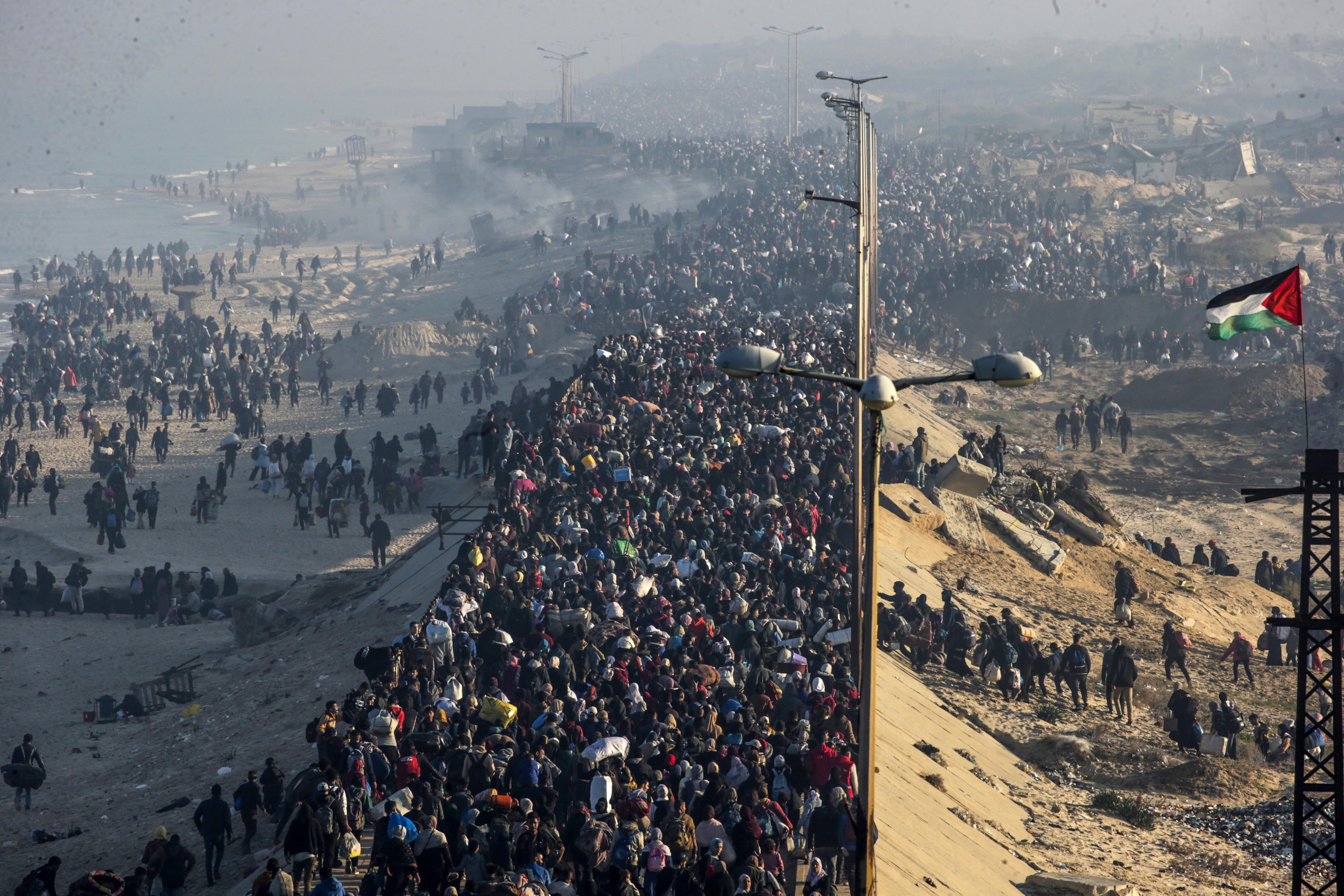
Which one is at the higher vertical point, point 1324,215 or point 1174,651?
point 1324,215

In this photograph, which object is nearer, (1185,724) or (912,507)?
(1185,724)

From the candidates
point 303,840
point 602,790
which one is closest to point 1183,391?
point 602,790

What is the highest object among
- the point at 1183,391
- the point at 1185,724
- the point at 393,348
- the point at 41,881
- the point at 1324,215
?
the point at 1324,215

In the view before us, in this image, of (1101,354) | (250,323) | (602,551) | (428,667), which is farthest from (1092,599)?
(250,323)

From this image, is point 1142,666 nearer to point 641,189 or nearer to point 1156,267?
point 1156,267

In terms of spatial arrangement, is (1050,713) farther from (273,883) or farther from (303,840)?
(273,883)

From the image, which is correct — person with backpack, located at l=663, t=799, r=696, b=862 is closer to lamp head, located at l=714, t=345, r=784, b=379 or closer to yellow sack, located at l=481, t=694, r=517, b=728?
yellow sack, located at l=481, t=694, r=517, b=728

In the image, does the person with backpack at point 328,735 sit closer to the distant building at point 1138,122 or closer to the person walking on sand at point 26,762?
the person walking on sand at point 26,762

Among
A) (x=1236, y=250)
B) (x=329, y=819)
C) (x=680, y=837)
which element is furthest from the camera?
(x=1236, y=250)

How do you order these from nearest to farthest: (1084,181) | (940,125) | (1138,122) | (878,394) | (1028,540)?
(878,394) < (1028,540) < (1084,181) < (1138,122) < (940,125)
